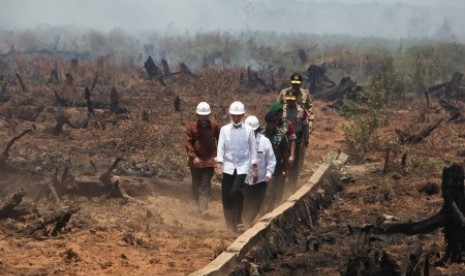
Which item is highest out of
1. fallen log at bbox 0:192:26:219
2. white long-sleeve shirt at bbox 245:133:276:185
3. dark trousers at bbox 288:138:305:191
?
white long-sleeve shirt at bbox 245:133:276:185

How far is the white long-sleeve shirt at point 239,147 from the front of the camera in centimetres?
840

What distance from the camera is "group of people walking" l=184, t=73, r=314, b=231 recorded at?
8.43 metres

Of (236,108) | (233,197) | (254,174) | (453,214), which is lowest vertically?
(233,197)

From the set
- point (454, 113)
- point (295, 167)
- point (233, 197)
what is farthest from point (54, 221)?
point (454, 113)

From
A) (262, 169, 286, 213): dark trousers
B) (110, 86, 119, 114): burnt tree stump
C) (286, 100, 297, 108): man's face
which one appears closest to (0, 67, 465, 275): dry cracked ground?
(262, 169, 286, 213): dark trousers

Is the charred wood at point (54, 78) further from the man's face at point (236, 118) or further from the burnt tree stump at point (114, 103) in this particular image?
the man's face at point (236, 118)

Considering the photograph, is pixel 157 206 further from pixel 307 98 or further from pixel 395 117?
pixel 395 117

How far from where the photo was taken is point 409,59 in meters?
38.6

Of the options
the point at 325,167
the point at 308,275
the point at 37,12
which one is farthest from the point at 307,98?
the point at 37,12

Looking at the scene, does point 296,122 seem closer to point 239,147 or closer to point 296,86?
point 296,86

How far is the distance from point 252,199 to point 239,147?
96cm

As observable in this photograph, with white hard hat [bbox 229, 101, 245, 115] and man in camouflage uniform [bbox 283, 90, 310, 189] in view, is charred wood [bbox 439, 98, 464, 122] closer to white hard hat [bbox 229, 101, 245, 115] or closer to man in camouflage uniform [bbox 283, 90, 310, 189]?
man in camouflage uniform [bbox 283, 90, 310, 189]

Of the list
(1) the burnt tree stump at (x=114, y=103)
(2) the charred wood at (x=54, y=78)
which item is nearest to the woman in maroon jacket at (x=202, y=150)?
(1) the burnt tree stump at (x=114, y=103)

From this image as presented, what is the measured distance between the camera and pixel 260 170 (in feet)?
28.5
